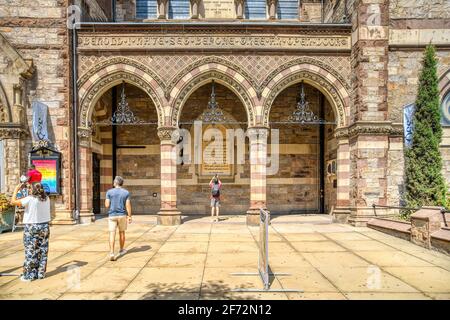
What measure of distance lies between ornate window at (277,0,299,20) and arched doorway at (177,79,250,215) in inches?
217

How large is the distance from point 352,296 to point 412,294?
3.26 ft

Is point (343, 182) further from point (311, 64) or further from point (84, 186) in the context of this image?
point (84, 186)

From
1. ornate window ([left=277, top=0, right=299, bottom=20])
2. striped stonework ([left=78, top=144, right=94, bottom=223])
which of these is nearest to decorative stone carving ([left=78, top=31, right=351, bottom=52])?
striped stonework ([left=78, top=144, right=94, bottom=223])

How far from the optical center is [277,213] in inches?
533

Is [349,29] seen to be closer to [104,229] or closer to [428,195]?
[428,195]

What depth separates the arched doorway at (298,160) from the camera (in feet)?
44.4

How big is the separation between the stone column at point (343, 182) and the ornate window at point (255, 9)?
325 inches

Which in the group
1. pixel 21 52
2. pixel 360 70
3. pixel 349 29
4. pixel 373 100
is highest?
pixel 349 29

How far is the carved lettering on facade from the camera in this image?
10.4m

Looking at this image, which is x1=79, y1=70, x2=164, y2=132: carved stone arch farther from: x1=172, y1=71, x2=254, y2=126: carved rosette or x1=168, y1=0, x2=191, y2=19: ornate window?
x1=168, y1=0, x2=191, y2=19: ornate window

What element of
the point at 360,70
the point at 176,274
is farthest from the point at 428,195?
the point at 176,274

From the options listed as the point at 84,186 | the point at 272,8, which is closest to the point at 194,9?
the point at 272,8

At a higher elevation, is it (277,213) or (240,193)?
(240,193)

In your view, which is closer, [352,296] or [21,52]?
[352,296]
